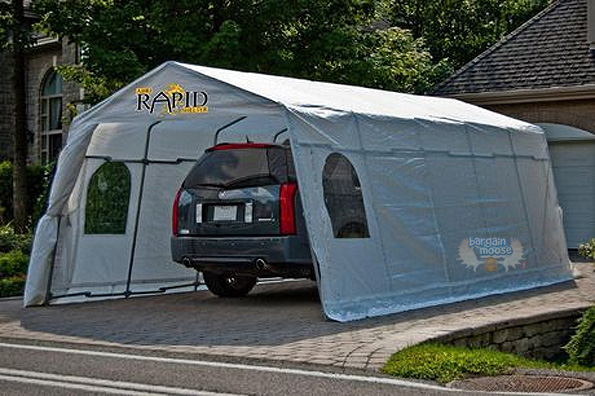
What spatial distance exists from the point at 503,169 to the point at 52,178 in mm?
6119

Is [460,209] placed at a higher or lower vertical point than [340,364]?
higher

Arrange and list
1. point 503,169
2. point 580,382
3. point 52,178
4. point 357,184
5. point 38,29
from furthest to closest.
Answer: point 38,29 < point 503,169 < point 52,178 < point 357,184 < point 580,382

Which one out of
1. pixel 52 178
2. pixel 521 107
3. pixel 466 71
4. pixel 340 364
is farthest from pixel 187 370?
pixel 466 71

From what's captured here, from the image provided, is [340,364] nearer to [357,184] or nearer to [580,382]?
[580,382]

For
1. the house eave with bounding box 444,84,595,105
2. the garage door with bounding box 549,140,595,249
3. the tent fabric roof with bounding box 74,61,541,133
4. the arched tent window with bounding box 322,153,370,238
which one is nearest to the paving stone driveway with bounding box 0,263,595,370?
the arched tent window with bounding box 322,153,370,238

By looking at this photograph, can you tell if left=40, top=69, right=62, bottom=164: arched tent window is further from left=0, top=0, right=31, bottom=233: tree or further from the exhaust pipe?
the exhaust pipe

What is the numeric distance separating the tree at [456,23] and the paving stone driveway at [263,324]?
63.0 ft

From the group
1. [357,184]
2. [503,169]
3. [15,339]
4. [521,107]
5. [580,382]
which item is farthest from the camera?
[521,107]

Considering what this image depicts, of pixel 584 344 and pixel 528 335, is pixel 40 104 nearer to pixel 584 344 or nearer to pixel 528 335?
pixel 528 335

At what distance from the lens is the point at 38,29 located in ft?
66.1

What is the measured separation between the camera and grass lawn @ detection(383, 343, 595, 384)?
8211 millimetres

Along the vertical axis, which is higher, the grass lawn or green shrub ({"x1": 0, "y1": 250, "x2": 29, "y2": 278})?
green shrub ({"x1": 0, "y1": 250, "x2": 29, "y2": 278})

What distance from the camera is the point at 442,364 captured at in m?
8.37

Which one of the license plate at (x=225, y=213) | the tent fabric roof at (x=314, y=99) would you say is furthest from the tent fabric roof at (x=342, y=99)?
the license plate at (x=225, y=213)
